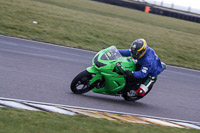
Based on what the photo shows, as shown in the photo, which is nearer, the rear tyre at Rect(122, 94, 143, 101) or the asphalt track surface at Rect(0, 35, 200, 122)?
the asphalt track surface at Rect(0, 35, 200, 122)

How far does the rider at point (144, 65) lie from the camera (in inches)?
301

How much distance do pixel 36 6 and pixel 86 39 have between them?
670 centimetres

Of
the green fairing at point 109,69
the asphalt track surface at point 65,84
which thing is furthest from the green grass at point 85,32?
the green fairing at point 109,69

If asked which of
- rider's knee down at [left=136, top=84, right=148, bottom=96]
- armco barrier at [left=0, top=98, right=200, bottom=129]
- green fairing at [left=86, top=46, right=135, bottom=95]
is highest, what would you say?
green fairing at [left=86, top=46, right=135, bottom=95]

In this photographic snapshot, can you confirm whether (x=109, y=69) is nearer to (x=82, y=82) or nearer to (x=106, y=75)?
(x=106, y=75)

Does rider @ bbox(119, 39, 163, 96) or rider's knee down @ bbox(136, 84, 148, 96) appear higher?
rider @ bbox(119, 39, 163, 96)

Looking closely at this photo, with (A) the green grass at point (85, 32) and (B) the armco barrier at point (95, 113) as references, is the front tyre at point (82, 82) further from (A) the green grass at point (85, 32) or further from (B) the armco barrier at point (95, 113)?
(A) the green grass at point (85, 32)

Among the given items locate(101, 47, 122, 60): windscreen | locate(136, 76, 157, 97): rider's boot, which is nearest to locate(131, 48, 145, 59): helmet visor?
locate(101, 47, 122, 60): windscreen

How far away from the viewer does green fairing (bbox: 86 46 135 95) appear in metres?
7.59

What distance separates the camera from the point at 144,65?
7.78m

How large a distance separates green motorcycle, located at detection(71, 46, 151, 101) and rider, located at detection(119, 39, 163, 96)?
207 millimetres

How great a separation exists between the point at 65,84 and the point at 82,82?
1298mm

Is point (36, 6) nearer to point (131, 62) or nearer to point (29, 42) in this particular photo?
point (29, 42)

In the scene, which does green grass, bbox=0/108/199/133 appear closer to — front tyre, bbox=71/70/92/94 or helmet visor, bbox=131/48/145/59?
front tyre, bbox=71/70/92/94
